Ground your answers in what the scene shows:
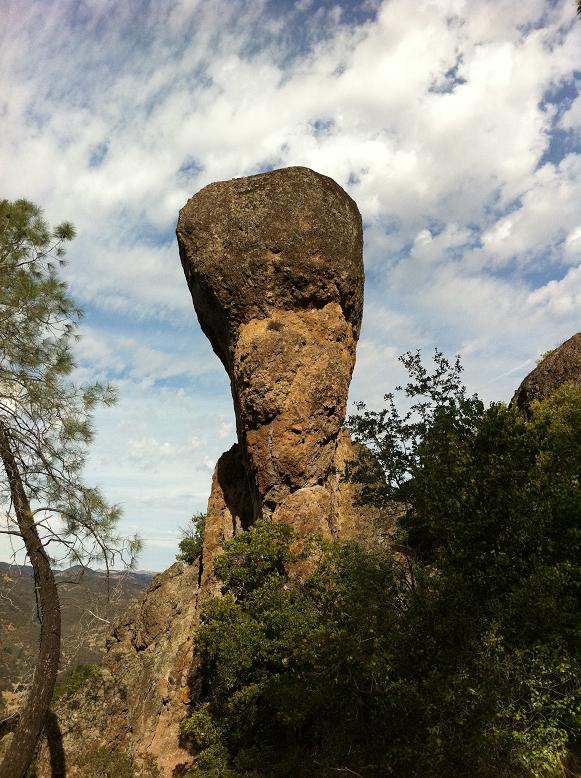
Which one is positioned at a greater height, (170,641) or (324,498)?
(324,498)

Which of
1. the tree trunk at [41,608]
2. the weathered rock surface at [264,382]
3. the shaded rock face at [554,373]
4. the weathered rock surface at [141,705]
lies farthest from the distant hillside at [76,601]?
the shaded rock face at [554,373]

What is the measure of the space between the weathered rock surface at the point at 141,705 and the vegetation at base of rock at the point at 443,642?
235 centimetres

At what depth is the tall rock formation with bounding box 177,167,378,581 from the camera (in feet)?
67.1

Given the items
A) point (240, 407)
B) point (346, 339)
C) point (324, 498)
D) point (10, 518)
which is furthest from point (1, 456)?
point (346, 339)

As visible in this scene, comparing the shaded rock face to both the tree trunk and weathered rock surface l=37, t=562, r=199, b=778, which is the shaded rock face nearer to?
weathered rock surface l=37, t=562, r=199, b=778

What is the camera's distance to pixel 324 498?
66.5 feet

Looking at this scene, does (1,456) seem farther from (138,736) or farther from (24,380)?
(138,736)

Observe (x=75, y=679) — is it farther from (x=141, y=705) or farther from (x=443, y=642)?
(x=443, y=642)

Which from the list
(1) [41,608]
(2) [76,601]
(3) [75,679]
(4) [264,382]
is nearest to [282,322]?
(4) [264,382]

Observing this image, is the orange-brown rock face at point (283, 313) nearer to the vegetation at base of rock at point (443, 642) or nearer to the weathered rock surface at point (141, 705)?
the vegetation at base of rock at point (443, 642)

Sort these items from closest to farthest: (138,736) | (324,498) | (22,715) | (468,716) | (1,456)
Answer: (468,716) → (22,715) → (1,456) → (138,736) → (324,498)

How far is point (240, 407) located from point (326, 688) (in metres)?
11.5

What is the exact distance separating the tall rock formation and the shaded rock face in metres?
9.53

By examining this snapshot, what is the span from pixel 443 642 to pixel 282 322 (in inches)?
547
